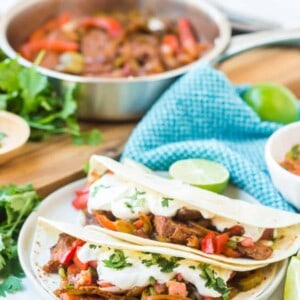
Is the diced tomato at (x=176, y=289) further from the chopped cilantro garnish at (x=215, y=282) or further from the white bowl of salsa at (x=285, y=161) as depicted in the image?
the white bowl of salsa at (x=285, y=161)

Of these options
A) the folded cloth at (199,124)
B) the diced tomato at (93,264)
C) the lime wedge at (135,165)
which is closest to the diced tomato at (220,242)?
the diced tomato at (93,264)

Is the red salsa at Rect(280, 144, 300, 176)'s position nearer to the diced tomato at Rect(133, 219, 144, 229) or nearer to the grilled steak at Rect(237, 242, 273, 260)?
the grilled steak at Rect(237, 242, 273, 260)

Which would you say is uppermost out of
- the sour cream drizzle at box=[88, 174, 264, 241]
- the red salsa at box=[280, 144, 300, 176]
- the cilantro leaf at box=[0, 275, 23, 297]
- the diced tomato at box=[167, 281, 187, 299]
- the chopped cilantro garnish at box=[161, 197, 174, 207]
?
the chopped cilantro garnish at box=[161, 197, 174, 207]

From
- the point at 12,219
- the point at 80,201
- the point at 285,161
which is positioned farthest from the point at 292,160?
the point at 12,219

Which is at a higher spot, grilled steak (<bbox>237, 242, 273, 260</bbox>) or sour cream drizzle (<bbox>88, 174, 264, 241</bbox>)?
sour cream drizzle (<bbox>88, 174, 264, 241</bbox>)

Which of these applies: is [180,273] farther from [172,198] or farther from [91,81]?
[91,81]

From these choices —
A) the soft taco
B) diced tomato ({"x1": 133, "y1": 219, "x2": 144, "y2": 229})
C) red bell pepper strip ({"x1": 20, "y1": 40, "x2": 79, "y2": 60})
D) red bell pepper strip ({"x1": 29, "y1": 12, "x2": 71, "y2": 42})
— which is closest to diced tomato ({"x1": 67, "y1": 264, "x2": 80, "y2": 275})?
the soft taco
